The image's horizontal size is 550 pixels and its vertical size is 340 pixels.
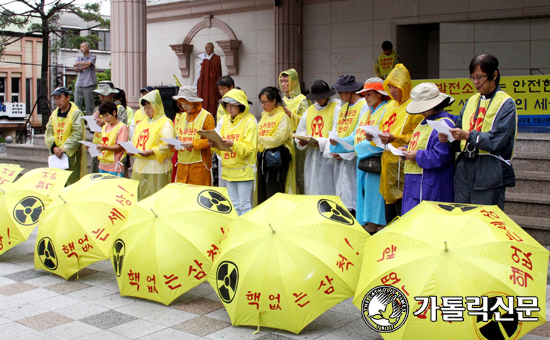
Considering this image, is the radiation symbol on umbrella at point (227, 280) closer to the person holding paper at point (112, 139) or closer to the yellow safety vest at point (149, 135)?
the yellow safety vest at point (149, 135)

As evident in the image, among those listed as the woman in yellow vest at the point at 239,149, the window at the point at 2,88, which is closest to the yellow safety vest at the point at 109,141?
the woman in yellow vest at the point at 239,149

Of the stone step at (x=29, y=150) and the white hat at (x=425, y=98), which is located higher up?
the white hat at (x=425, y=98)

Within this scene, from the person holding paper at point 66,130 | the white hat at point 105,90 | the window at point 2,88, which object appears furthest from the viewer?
the window at point 2,88

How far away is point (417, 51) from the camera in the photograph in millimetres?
13898

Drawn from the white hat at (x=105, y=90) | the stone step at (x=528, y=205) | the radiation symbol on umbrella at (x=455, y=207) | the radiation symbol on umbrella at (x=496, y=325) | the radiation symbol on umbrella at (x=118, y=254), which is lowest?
the radiation symbol on umbrella at (x=496, y=325)

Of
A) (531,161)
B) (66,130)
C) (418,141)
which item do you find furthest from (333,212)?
(66,130)

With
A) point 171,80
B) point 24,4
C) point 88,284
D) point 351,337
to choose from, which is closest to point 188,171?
point 88,284

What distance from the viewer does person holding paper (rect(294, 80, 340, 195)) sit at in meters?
6.98

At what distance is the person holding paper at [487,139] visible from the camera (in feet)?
15.3

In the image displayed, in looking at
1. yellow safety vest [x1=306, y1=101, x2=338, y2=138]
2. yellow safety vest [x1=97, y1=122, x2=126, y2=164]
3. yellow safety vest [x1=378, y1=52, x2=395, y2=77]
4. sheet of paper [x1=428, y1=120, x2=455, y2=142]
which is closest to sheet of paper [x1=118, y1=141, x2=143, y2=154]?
yellow safety vest [x1=97, y1=122, x2=126, y2=164]

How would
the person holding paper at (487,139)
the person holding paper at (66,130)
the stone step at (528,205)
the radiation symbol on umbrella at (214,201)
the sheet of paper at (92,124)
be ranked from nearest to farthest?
1. the person holding paper at (487,139)
2. the radiation symbol on umbrella at (214,201)
3. the stone step at (528,205)
4. the sheet of paper at (92,124)
5. the person holding paper at (66,130)

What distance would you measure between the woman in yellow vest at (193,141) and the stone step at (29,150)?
692 centimetres

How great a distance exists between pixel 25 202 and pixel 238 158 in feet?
7.87

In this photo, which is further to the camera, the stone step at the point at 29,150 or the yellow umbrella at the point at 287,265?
the stone step at the point at 29,150
